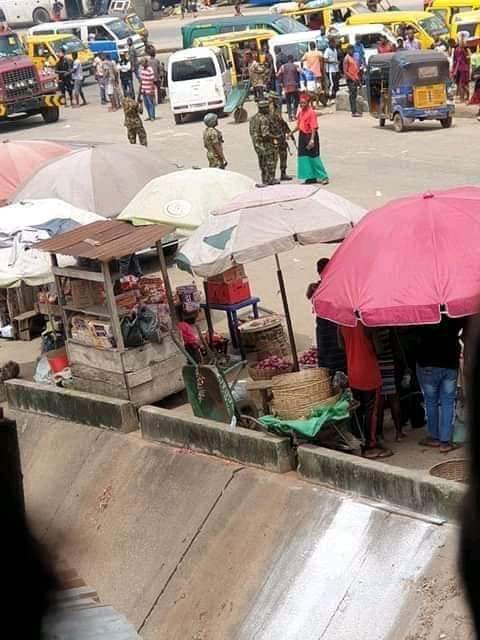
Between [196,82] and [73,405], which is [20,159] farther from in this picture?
[196,82]

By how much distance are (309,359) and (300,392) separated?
1.50 m

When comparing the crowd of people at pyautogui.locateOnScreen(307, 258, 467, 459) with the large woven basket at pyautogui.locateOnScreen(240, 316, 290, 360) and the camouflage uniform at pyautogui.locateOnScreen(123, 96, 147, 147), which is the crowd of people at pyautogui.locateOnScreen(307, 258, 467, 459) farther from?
the camouflage uniform at pyautogui.locateOnScreen(123, 96, 147, 147)

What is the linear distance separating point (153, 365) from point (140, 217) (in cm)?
164

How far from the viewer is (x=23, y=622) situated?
143 cm

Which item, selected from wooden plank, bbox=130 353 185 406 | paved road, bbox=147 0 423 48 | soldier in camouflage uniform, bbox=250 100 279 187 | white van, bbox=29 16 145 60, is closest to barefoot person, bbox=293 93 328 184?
soldier in camouflage uniform, bbox=250 100 279 187

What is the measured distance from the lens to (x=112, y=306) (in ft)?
36.5

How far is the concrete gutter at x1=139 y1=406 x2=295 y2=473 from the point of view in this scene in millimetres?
9641

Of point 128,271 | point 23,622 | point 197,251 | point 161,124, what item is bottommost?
point 161,124

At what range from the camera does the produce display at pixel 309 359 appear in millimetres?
10836

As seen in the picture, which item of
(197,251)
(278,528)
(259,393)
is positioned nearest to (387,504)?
(278,528)

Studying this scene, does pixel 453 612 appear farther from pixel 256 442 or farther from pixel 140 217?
pixel 140 217

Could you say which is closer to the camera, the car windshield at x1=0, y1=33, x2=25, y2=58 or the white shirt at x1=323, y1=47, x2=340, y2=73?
the white shirt at x1=323, y1=47, x2=340, y2=73

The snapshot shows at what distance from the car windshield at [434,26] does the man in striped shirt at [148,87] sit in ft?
21.3

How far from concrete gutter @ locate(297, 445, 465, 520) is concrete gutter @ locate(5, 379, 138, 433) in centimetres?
233
